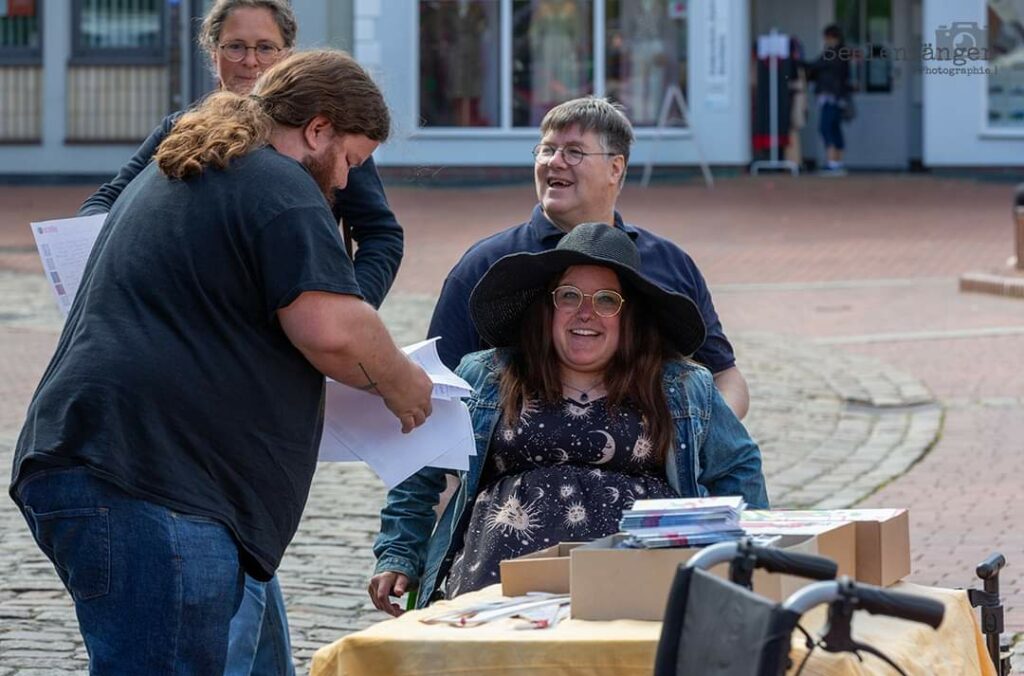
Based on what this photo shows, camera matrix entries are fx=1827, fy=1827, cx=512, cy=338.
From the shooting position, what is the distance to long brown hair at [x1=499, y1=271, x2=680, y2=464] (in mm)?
4133

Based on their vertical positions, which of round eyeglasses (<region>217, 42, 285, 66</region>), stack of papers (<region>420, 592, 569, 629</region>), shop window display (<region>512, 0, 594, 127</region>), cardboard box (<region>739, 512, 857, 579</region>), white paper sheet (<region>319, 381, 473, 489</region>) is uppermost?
shop window display (<region>512, 0, 594, 127</region>)

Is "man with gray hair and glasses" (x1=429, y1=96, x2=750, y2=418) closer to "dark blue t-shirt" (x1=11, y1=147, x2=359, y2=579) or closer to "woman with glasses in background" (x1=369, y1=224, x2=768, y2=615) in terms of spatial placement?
"woman with glasses in background" (x1=369, y1=224, x2=768, y2=615)

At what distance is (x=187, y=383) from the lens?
3260mm

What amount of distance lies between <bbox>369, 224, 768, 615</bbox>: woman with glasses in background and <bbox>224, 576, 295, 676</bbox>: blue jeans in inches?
10.4

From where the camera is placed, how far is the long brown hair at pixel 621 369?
4.13 m

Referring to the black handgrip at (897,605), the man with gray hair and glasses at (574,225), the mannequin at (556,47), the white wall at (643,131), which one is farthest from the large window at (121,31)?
the black handgrip at (897,605)

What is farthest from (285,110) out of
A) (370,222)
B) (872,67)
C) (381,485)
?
(872,67)

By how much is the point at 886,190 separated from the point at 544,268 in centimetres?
1941

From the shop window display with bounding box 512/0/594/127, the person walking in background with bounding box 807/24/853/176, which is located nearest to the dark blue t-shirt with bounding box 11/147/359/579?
the person walking in background with bounding box 807/24/853/176

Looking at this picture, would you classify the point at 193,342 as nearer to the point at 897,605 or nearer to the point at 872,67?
the point at 897,605

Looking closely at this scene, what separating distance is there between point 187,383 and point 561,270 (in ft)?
4.03

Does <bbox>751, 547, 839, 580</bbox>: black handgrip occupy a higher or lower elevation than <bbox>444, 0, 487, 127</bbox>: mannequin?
lower

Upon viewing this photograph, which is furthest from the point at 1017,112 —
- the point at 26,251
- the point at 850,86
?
the point at 26,251

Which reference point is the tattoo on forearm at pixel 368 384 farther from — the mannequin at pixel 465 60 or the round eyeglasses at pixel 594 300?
the mannequin at pixel 465 60
